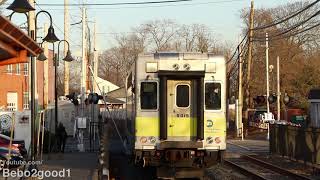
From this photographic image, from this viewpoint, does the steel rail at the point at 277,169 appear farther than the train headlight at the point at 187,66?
Yes

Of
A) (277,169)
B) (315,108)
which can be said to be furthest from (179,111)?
(315,108)

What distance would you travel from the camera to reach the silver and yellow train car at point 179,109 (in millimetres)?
16141

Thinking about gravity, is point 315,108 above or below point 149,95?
below

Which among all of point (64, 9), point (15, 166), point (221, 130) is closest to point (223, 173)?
point (221, 130)

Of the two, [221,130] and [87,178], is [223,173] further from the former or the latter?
[87,178]

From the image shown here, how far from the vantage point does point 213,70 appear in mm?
16266

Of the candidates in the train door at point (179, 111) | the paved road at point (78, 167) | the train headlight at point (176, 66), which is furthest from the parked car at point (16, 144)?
the train headlight at point (176, 66)

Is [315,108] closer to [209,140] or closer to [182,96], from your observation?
[209,140]

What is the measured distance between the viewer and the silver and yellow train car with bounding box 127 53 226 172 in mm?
16141

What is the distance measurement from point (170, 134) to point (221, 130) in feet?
4.58

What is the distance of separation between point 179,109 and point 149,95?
0.90m

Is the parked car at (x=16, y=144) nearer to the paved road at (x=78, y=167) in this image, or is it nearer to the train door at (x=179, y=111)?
the paved road at (x=78, y=167)

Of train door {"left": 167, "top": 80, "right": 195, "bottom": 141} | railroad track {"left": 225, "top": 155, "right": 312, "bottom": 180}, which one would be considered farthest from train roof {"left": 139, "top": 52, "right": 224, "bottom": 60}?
railroad track {"left": 225, "top": 155, "right": 312, "bottom": 180}

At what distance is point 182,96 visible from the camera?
16.4 meters
